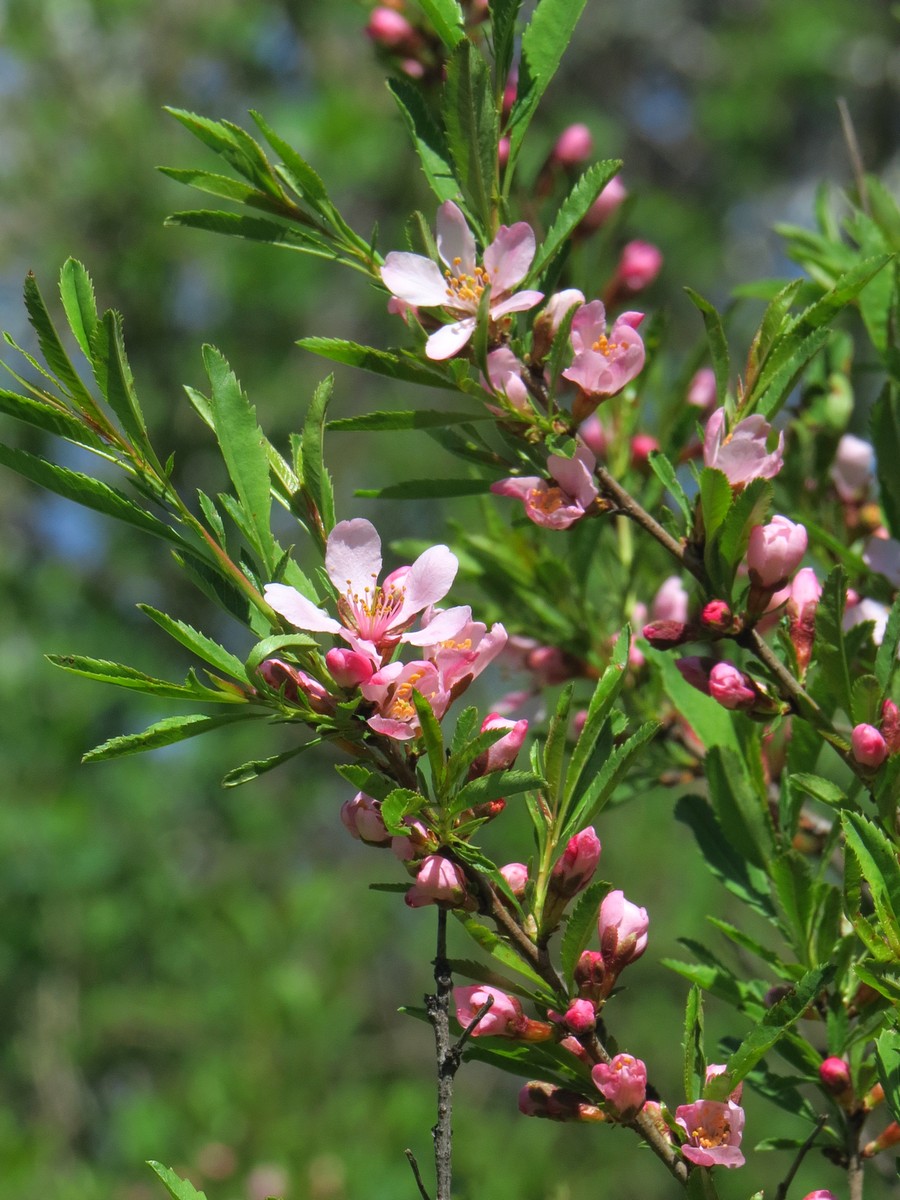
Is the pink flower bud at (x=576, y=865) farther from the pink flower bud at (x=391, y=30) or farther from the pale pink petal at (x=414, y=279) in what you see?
the pink flower bud at (x=391, y=30)

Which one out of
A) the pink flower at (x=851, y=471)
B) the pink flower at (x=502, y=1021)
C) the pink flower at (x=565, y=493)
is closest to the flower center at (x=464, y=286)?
the pink flower at (x=565, y=493)

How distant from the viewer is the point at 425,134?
1.00 meters

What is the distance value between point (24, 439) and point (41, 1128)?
8.74 feet

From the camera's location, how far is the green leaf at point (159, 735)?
742mm

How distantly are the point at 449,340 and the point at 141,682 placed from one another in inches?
12.3

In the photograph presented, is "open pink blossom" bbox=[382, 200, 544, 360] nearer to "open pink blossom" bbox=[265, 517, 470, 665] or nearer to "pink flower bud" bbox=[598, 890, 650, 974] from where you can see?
"open pink blossom" bbox=[265, 517, 470, 665]

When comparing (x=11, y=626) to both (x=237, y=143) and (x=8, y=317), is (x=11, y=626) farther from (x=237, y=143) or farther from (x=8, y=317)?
(x=237, y=143)

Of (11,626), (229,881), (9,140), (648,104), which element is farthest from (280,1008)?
(648,104)

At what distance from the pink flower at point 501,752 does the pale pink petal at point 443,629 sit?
0.07 m

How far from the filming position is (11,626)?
5574 millimetres

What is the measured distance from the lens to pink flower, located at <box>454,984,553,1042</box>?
82 cm

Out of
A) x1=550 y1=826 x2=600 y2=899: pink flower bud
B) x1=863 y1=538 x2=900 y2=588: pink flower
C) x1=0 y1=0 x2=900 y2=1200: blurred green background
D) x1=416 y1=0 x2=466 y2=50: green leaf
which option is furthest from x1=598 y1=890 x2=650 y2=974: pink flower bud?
x1=0 y1=0 x2=900 y2=1200: blurred green background

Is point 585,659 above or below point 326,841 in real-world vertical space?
above

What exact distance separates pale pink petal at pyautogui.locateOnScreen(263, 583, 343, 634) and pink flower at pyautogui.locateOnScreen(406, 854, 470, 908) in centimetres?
15
